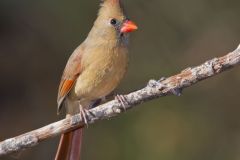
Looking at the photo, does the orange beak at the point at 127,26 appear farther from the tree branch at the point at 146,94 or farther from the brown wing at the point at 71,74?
the tree branch at the point at 146,94

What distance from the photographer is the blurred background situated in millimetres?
5781

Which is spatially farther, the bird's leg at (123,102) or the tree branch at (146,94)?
the bird's leg at (123,102)

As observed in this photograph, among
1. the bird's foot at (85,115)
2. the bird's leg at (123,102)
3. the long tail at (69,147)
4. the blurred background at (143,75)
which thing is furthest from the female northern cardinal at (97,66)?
the blurred background at (143,75)

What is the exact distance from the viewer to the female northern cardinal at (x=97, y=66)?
179 inches

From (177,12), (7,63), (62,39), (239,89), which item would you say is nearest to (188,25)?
(177,12)

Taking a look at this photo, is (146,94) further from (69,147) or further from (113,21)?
(69,147)

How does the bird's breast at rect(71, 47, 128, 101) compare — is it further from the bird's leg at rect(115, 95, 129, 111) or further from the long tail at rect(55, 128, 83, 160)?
the bird's leg at rect(115, 95, 129, 111)

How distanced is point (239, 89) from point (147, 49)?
0.85 m

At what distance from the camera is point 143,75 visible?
598 centimetres

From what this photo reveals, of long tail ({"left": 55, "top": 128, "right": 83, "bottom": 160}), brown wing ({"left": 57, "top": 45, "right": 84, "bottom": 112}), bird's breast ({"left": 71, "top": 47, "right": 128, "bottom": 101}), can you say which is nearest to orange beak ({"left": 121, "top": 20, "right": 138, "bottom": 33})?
bird's breast ({"left": 71, "top": 47, "right": 128, "bottom": 101})

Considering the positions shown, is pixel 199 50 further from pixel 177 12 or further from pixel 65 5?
pixel 65 5

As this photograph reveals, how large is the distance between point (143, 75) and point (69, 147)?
144 cm

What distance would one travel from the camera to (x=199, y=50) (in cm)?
615

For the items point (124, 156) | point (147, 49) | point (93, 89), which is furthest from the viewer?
point (147, 49)
